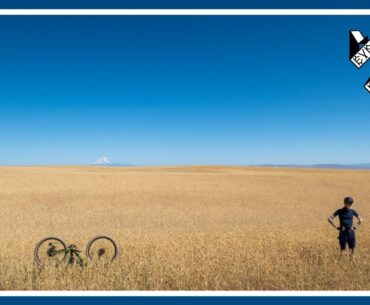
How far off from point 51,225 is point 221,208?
42.0 ft

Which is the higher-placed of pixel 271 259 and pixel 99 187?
pixel 99 187

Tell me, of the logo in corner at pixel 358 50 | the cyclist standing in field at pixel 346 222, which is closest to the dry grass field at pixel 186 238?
the cyclist standing in field at pixel 346 222

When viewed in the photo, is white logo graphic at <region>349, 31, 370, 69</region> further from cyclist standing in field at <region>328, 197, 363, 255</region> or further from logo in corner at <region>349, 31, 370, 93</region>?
cyclist standing in field at <region>328, 197, 363, 255</region>

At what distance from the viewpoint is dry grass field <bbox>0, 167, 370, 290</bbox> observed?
10109 mm

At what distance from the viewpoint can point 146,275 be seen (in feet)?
34.6

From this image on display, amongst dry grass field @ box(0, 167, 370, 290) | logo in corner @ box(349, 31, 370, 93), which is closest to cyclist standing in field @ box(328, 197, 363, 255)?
dry grass field @ box(0, 167, 370, 290)

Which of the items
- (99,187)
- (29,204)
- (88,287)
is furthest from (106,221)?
(99,187)

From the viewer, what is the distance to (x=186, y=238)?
16.8m

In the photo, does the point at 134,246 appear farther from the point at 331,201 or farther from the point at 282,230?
the point at 331,201

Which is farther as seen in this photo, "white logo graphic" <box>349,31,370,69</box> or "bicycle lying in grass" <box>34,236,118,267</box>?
"bicycle lying in grass" <box>34,236,118,267</box>

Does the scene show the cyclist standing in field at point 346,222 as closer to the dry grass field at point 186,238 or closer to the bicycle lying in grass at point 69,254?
the dry grass field at point 186,238

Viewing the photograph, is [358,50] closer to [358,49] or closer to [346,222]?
[358,49]

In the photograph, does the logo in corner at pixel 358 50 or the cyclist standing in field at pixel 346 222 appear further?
the cyclist standing in field at pixel 346 222

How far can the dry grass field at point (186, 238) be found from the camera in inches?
398
